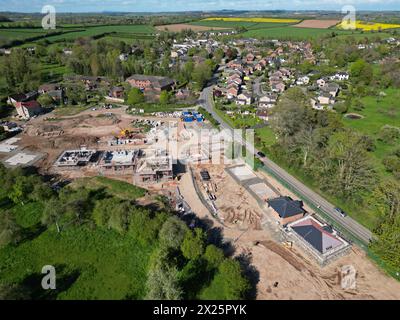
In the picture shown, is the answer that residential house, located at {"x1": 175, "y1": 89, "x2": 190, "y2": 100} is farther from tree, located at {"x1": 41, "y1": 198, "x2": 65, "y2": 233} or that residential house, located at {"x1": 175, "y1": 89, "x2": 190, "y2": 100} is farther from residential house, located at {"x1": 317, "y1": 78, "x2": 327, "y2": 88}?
tree, located at {"x1": 41, "y1": 198, "x2": 65, "y2": 233}

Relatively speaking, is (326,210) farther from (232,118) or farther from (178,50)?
(178,50)

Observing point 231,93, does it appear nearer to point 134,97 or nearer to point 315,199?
point 134,97

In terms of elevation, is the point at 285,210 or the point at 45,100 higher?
the point at 45,100

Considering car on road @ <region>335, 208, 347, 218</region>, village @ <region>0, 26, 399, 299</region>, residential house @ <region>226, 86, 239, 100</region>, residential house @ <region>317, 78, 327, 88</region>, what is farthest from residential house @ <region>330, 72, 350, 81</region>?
car on road @ <region>335, 208, 347, 218</region>

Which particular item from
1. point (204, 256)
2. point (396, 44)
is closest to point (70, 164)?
point (204, 256)

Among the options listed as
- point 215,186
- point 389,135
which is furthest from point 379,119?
point 215,186

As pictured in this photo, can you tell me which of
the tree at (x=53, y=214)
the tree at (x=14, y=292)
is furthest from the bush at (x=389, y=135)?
the tree at (x=14, y=292)
